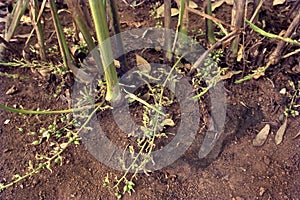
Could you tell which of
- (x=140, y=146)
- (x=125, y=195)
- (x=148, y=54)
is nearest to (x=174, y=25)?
(x=148, y=54)

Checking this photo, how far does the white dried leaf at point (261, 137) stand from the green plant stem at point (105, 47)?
31 cm

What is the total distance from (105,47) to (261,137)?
381mm

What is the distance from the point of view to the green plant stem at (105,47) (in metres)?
0.72

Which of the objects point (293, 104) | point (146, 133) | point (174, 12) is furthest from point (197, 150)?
point (174, 12)

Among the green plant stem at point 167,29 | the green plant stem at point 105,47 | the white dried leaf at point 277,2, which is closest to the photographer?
the green plant stem at point 105,47

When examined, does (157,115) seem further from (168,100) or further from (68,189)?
(68,189)

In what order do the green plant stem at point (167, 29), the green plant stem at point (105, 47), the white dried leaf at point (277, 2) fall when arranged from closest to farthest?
1. the green plant stem at point (105, 47)
2. the green plant stem at point (167, 29)
3. the white dried leaf at point (277, 2)

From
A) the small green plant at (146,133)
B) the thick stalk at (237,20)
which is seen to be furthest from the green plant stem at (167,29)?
the thick stalk at (237,20)

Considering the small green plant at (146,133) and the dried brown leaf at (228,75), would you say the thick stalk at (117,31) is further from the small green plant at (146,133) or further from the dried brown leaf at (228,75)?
the dried brown leaf at (228,75)

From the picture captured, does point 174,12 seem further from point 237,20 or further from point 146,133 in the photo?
point 146,133

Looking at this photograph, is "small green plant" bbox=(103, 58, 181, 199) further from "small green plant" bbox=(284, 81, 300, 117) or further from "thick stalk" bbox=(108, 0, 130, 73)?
"small green plant" bbox=(284, 81, 300, 117)

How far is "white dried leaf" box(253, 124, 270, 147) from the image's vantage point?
854 millimetres

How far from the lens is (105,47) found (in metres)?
0.78

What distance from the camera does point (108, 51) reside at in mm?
788
